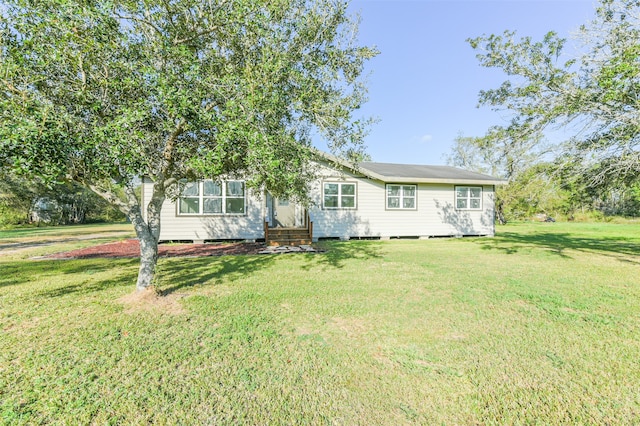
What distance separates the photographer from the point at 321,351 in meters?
3.06

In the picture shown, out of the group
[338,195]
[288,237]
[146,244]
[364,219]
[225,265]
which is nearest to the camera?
[146,244]

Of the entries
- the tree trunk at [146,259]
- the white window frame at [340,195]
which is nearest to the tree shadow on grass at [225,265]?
the tree trunk at [146,259]

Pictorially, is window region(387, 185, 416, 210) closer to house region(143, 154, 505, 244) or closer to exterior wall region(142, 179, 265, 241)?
house region(143, 154, 505, 244)

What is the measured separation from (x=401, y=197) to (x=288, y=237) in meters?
6.07

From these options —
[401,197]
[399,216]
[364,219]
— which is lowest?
[364,219]

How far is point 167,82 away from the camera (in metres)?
3.50

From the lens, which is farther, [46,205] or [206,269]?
[46,205]

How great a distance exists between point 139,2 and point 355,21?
11.1 ft

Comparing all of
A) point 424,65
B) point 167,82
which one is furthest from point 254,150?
point 424,65

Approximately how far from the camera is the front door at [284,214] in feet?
42.3

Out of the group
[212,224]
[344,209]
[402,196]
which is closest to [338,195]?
[344,209]

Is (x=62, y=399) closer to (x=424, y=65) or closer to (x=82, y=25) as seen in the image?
(x=82, y=25)

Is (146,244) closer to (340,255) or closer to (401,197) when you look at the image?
(340,255)

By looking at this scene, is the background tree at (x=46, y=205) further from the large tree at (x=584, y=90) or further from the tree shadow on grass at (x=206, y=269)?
the large tree at (x=584, y=90)
